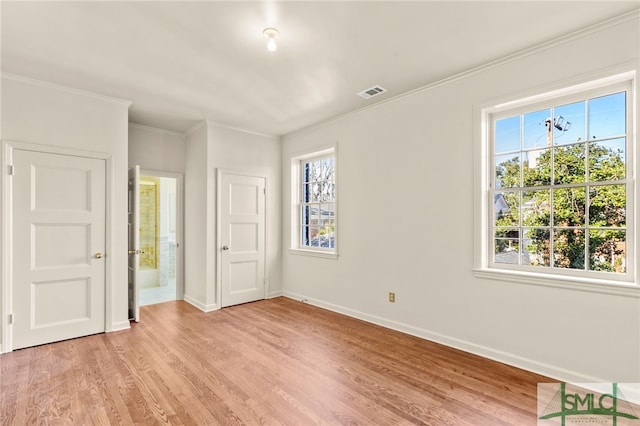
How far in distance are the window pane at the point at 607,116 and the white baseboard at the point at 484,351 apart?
6.29 ft

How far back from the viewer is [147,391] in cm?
245

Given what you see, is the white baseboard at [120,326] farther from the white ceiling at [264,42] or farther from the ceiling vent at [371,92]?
the ceiling vent at [371,92]

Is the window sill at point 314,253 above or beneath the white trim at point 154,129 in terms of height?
beneath

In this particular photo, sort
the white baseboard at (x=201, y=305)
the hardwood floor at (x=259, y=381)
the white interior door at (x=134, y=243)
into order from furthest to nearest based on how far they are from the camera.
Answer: the white baseboard at (x=201, y=305) → the white interior door at (x=134, y=243) → the hardwood floor at (x=259, y=381)

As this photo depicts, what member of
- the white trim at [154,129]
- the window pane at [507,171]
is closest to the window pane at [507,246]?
the window pane at [507,171]

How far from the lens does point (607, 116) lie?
2.54 metres

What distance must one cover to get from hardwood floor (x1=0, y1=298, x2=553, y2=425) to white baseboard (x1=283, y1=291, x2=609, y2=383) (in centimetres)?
8

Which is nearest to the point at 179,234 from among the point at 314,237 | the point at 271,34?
the point at 314,237

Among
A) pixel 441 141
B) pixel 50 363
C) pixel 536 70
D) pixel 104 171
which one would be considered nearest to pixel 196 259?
pixel 104 171

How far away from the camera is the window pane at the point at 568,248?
2.63 metres

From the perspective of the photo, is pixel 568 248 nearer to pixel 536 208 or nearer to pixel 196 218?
pixel 536 208

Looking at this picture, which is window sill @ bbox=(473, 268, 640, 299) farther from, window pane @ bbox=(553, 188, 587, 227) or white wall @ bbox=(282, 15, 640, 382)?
window pane @ bbox=(553, 188, 587, 227)

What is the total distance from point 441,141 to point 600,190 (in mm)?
1406

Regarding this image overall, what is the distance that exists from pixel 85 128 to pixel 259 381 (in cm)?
335
